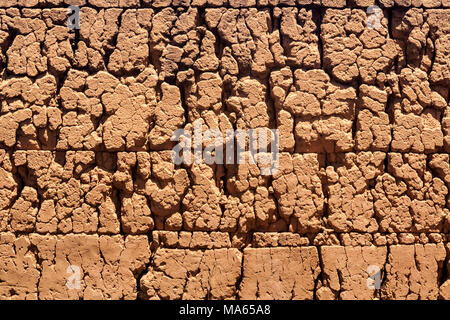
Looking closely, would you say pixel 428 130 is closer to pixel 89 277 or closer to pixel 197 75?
pixel 197 75

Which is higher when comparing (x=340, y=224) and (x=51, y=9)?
(x=51, y=9)

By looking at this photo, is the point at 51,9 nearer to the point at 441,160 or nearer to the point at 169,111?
the point at 169,111

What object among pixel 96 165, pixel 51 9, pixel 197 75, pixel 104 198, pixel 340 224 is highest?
pixel 51 9

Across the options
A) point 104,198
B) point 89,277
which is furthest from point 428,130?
point 89,277

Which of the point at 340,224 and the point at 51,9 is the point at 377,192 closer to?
the point at 340,224

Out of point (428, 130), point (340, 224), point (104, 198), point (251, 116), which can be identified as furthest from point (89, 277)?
point (428, 130)

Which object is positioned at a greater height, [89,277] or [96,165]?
[96,165]
